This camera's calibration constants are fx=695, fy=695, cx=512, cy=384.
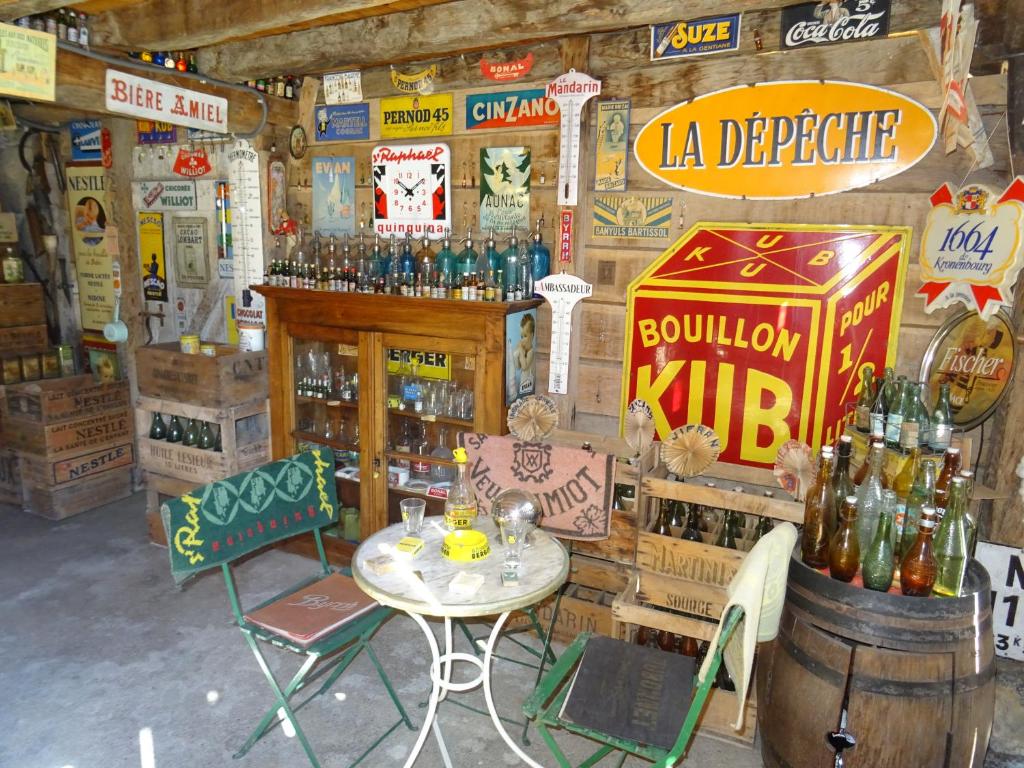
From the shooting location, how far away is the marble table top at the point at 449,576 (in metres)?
2.27

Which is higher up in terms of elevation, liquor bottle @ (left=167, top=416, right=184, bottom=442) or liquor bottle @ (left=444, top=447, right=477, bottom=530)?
liquor bottle @ (left=444, top=447, right=477, bottom=530)

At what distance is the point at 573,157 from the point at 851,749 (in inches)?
111

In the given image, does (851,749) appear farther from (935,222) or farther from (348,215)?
(348,215)

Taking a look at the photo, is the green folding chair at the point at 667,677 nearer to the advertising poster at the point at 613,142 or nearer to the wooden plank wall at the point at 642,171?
the wooden plank wall at the point at 642,171

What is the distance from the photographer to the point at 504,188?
3938mm

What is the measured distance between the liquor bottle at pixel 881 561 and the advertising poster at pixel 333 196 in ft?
11.4

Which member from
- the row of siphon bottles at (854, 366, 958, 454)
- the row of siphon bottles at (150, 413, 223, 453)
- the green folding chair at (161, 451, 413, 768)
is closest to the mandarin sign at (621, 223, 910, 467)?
the row of siphon bottles at (854, 366, 958, 454)

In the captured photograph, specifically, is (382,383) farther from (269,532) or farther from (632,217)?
(632,217)

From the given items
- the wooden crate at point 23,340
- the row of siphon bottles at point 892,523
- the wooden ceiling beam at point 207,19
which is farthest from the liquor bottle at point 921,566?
the wooden crate at point 23,340

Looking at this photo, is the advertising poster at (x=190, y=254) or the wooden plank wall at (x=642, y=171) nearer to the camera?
the wooden plank wall at (x=642, y=171)

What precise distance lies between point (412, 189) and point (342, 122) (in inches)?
27.5

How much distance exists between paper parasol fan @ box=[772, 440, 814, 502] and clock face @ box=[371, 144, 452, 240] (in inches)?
90.9

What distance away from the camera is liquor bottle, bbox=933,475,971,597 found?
2350 millimetres

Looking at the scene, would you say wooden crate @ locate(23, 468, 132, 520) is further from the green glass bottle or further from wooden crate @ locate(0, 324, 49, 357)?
the green glass bottle
